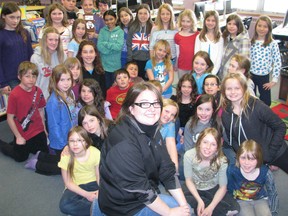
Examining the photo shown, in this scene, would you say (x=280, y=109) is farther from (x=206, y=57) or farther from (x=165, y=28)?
(x=165, y=28)

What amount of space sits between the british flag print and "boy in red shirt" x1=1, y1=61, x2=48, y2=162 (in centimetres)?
127

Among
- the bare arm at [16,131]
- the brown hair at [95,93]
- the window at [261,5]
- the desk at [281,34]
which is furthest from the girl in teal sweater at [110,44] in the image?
the window at [261,5]

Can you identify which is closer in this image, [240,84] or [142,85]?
[142,85]

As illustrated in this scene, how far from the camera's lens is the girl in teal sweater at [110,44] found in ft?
12.1

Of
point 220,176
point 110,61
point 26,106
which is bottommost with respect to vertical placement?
point 220,176

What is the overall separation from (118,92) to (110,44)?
75 centimetres

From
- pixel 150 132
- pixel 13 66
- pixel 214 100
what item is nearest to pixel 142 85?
pixel 150 132

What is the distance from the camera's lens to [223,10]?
21.2ft

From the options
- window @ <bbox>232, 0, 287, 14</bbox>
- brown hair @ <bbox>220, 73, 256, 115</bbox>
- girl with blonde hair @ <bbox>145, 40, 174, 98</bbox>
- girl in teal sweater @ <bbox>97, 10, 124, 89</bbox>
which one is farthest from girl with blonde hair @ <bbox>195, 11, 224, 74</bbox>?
window @ <bbox>232, 0, 287, 14</bbox>

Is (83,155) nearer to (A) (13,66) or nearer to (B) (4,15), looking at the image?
(A) (13,66)

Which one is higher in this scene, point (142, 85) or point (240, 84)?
point (142, 85)

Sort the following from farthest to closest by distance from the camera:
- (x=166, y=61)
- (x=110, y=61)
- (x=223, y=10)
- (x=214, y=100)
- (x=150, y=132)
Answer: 1. (x=223, y=10)
2. (x=110, y=61)
3. (x=166, y=61)
4. (x=214, y=100)
5. (x=150, y=132)

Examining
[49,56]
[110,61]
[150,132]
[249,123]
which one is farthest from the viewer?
[110,61]

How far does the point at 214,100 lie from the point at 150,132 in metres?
1.24
